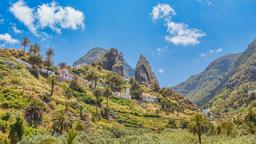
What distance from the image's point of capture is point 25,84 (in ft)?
547

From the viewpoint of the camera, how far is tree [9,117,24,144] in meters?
107

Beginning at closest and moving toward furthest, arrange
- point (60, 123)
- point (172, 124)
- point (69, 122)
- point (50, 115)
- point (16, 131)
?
point (16, 131) < point (60, 123) < point (69, 122) < point (50, 115) < point (172, 124)

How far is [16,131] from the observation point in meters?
108

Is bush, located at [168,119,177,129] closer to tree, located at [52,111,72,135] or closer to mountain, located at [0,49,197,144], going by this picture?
mountain, located at [0,49,197,144]

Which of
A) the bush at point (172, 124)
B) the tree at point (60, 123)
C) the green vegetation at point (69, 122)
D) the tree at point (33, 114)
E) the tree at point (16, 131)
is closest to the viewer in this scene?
the tree at point (16, 131)

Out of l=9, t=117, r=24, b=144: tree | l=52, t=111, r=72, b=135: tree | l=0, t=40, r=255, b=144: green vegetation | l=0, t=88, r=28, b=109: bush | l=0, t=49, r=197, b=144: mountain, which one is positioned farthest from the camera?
l=0, t=88, r=28, b=109: bush

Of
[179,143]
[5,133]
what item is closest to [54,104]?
[5,133]

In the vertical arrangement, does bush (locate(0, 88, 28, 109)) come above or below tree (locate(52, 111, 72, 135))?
above

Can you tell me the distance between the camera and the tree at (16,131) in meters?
107

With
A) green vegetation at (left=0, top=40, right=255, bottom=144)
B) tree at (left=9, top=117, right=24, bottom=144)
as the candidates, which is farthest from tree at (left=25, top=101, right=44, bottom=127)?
tree at (left=9, top=117, right=24, bottom=144)

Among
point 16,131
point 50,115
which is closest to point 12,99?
point 50,115

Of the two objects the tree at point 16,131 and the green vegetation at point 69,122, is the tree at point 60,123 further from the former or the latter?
the tree at point 16,131

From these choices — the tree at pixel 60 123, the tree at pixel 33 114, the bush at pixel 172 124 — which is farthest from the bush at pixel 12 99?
the bush at pixel 172 124

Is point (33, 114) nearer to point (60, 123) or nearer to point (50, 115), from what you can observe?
point (50, 115)
